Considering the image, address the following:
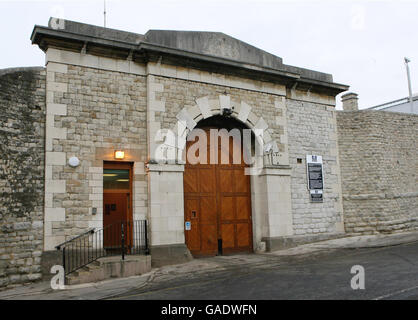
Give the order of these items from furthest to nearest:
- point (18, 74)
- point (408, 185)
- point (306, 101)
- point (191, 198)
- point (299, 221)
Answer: point (408, 185) → point (306, 101) → point (299, 221) → point (191, 198) → point (18, 74)

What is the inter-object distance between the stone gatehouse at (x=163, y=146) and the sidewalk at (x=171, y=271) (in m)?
0.49

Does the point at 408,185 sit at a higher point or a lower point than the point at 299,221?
higher

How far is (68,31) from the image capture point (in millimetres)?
9398

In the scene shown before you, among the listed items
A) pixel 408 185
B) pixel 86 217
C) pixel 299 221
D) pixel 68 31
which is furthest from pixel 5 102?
pixel 408 185

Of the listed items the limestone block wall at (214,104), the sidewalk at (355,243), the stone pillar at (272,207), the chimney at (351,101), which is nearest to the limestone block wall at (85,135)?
the limestone block wall at (214,104)

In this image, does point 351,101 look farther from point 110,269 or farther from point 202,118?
point 110,269

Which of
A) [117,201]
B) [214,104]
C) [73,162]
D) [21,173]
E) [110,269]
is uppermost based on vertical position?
[214,104]

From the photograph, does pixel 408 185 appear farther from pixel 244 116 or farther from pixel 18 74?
pixel 18 74

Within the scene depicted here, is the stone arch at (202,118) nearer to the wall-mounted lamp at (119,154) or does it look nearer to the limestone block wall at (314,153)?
the wall-mounted lamp at (119,154)

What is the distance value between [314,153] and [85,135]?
303 inches

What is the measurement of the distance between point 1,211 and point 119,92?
4.01m

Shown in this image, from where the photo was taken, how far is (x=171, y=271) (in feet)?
29.8

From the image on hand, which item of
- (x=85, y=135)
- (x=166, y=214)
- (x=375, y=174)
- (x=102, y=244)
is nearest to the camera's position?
(x=102, y=244)

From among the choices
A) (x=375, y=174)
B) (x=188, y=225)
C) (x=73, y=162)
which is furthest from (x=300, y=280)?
(x=375, y=174)
